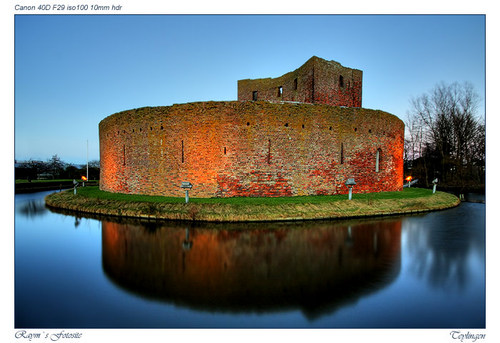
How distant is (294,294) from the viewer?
11.7 ft

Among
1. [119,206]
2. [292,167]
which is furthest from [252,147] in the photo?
[119,206]

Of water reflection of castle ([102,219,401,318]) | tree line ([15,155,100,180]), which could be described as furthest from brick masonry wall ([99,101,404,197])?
tree line ([15,155,100,180])

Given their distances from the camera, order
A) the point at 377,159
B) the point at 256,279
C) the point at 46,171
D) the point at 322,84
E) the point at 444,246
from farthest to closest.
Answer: the point at 46,171, the point at 322,84, the point at 377,159, the point at 444,246, the point at 256,279

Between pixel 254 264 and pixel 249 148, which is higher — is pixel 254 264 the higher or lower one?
the lower one

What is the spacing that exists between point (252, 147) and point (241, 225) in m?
4.46

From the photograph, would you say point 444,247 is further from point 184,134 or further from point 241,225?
point 184,134

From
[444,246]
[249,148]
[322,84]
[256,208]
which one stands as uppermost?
[322,84]

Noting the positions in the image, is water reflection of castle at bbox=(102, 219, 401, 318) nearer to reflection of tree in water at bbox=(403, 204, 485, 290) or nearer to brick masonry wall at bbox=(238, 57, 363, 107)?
reflection of tree in water at bbox=(403, 204, 485, 290)

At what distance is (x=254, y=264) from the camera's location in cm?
478

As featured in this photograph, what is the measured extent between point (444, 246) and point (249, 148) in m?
7.78

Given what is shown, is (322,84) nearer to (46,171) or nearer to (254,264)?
(254,264)

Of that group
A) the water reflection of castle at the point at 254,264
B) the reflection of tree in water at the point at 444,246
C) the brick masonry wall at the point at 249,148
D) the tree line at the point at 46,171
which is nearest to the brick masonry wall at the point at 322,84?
the brick masonry wall at the point at 249,148

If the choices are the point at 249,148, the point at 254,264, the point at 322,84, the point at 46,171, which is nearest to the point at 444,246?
the point at 254,264

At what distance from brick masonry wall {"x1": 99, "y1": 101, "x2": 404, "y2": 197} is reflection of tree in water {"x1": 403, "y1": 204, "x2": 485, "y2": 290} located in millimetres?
4552
